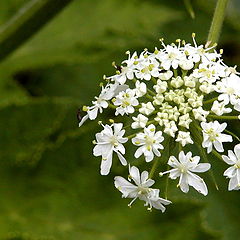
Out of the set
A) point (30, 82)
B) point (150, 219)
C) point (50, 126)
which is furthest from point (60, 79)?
point (150, 219)

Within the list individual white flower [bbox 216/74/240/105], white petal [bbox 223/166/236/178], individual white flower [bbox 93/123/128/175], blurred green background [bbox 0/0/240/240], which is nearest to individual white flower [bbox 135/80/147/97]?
individual white flower [bbox 93/123/128/175]

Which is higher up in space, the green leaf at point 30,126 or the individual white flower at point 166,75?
the individual white flower at point 166,75

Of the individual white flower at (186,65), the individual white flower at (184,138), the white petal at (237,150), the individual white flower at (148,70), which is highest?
the individual white flower at (148,70)

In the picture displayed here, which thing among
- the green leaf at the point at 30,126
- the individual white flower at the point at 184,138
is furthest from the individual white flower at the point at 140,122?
the green leaf at the point at 30,126

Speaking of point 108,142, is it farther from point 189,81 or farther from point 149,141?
point 189,81

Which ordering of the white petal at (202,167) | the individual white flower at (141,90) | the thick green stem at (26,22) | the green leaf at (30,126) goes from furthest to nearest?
the green leaf at (30,126), the thick green stem at (26,22), the individual white flower at (141,90), the white petal at (202,167)

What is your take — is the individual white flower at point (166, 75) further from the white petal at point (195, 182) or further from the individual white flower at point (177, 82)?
the white petal at point (195, 182)

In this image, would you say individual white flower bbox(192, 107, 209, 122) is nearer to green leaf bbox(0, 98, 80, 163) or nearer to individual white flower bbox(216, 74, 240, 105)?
individual white flower bbox(216, 74, 240, 105)
